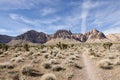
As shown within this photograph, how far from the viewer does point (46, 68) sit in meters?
18.1

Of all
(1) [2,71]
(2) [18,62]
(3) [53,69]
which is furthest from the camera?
(2) [18,62]

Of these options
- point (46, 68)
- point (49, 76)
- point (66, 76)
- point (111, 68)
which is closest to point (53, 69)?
point (46, 68)

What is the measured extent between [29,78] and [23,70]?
53.7 inches

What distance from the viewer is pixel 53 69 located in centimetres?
1736

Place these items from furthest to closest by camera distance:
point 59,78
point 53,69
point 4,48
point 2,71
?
1. point 4,48
2. point 53,69
3. point 2,71
4. point 59,78

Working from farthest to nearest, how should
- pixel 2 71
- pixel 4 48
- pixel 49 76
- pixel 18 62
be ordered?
pixel 4 48
pixel 18 62
pixel 2 71
pixel 49 76

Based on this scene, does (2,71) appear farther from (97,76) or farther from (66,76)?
(97,76)

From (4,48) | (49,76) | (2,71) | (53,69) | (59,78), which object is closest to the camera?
(49,76)

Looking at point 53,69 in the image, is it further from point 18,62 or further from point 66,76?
point 18,62

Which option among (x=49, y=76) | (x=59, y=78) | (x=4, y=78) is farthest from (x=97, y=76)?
(x=4, y=78)

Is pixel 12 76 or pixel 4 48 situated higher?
pixel 4 48

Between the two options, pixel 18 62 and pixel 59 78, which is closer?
pixel 59 78

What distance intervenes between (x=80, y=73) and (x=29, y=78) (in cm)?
492

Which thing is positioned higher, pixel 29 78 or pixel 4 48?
pixel 4 48
